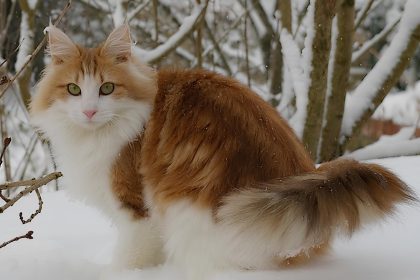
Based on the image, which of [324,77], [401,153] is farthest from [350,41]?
[401,153]

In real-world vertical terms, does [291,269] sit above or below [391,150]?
below

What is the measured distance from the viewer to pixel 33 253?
6.36ft

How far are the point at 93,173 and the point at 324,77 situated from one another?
1.56 meters

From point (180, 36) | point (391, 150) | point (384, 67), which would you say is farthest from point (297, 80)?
point (180, 36)

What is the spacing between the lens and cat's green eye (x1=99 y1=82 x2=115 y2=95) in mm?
1885

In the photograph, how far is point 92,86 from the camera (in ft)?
6.08

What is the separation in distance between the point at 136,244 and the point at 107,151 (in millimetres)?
360

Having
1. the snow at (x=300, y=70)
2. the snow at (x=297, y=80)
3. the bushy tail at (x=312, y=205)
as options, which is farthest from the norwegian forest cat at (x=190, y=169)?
the snow at (x=297, y=80)

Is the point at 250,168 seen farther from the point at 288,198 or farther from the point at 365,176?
the point at 365,176

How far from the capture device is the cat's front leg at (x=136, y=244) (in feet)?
6.16

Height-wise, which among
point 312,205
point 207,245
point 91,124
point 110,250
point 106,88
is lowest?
A: point 110,250

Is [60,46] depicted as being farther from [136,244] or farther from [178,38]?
[178,38]

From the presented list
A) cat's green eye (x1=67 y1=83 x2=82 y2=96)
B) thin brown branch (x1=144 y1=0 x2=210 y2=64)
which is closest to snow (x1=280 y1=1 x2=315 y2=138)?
thin brown branch (x1=144 y1=0 x2=210 y2=64)

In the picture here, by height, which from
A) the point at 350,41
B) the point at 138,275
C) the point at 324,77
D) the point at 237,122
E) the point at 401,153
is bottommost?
the point at 138,275
